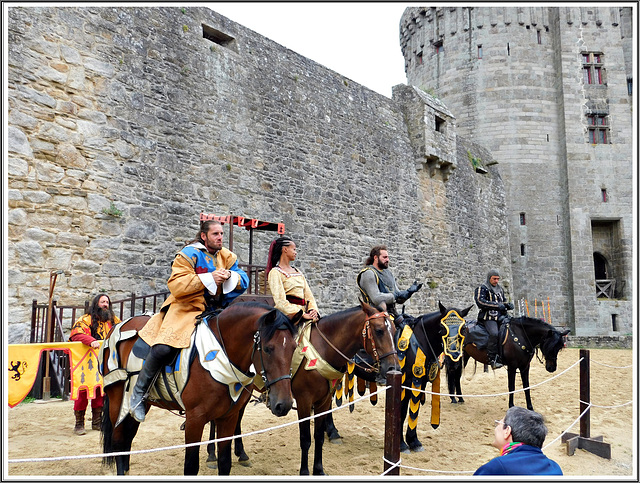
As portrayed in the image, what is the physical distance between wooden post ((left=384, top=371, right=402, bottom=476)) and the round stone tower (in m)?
19.6

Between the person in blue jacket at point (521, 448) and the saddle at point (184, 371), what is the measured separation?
66.4 inches

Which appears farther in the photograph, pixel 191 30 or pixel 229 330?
pixel 191 30

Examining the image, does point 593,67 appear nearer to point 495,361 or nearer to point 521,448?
point 495,361

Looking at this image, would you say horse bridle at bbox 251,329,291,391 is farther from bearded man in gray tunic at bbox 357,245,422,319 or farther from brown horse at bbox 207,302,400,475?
bearded man in gray tunic at bbox 357,245,422,319

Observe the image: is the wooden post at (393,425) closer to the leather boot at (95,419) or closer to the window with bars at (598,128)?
the leather boot at (95,419)

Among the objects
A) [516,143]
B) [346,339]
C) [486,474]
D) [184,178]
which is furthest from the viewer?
[516,143]

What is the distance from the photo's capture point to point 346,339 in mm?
4297

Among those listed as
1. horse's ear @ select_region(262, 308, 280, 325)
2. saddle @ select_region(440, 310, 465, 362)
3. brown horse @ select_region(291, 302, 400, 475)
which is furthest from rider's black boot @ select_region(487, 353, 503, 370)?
horse's ear @ select_region(262, 308, 280, 325)

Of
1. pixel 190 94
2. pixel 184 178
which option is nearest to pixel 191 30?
pixel 190 94

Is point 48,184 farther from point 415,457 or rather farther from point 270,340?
point 415,457

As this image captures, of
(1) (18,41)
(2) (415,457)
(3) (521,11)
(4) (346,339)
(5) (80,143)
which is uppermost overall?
(3) (521,11)

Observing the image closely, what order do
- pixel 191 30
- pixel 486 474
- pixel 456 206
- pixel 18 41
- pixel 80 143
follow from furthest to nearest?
pixel 456 206
pixel 191 30
pixel 80 143
pixel 18 41
pixel 486 474

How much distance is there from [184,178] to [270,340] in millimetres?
6415

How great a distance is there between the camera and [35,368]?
15.6 ft
